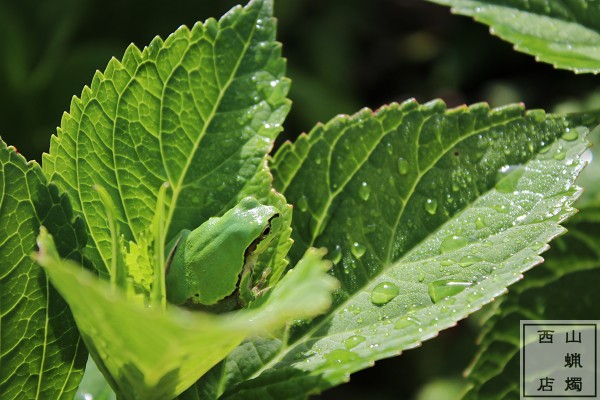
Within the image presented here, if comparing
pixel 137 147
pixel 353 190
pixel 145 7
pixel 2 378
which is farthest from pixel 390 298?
pixel 145 7

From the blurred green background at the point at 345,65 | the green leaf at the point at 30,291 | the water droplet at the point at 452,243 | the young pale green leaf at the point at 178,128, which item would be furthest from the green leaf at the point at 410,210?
the blurred green background at the point at 345,65

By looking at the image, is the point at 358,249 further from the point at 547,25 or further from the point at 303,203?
the point at 547,25

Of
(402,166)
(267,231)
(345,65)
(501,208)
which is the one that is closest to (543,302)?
(501,208)

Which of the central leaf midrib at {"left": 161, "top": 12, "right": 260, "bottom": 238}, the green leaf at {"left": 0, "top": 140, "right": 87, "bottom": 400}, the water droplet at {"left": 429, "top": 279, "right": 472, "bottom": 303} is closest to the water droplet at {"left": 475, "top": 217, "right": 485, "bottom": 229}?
the water droplet at {"left": 429, "top": 279, "right": 472, "bottom": 303}

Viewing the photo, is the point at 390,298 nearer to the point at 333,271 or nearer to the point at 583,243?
the point at 333,271

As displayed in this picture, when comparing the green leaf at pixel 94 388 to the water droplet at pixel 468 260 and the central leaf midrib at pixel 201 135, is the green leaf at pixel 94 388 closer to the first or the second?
the central leaf midrib at pixel 201 135

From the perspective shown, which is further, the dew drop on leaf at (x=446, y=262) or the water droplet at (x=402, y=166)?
the water droplet at (x=402, y=166)

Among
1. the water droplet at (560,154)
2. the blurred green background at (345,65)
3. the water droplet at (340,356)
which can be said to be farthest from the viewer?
the blurred green background at (345,65)
